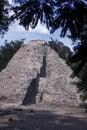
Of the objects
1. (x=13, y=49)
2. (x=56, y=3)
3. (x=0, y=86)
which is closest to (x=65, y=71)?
(x=0, y=86)

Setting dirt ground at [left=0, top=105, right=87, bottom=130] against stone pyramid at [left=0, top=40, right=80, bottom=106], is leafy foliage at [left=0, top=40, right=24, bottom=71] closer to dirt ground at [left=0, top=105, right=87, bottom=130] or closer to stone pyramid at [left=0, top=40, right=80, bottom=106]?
stone pyramid at [left=0, top=40, right=80, bottom=106]

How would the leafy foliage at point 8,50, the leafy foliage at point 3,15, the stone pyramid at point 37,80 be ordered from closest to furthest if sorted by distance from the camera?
the leafy foliage at point 3,15 < the stone pyramid at point 37,80 < the leafy foliage at point 8,50

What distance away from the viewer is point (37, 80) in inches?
2046

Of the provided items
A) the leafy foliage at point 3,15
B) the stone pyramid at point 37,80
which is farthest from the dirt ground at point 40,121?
the stone pyramid at point 37,80

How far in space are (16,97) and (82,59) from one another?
36.8 m

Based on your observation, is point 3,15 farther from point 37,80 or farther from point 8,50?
point 8,50

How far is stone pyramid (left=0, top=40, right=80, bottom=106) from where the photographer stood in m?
47.2

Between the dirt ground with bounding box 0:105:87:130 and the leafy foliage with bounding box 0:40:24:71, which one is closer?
the dirt ground with bounding box 0:105:87:130

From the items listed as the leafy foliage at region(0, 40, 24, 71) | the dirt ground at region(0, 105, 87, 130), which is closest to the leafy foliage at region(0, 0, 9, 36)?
the dirt ground at region(0, 105, 87, 130)

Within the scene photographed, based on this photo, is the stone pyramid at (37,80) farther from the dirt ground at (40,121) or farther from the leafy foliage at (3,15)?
the leafy foliage at (3,15)

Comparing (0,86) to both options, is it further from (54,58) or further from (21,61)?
(54,58)

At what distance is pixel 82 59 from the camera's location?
8719mm

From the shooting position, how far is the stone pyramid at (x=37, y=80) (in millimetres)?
47184

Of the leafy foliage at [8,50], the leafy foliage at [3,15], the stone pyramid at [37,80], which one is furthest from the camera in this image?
the leafy foliage at [8,50]
